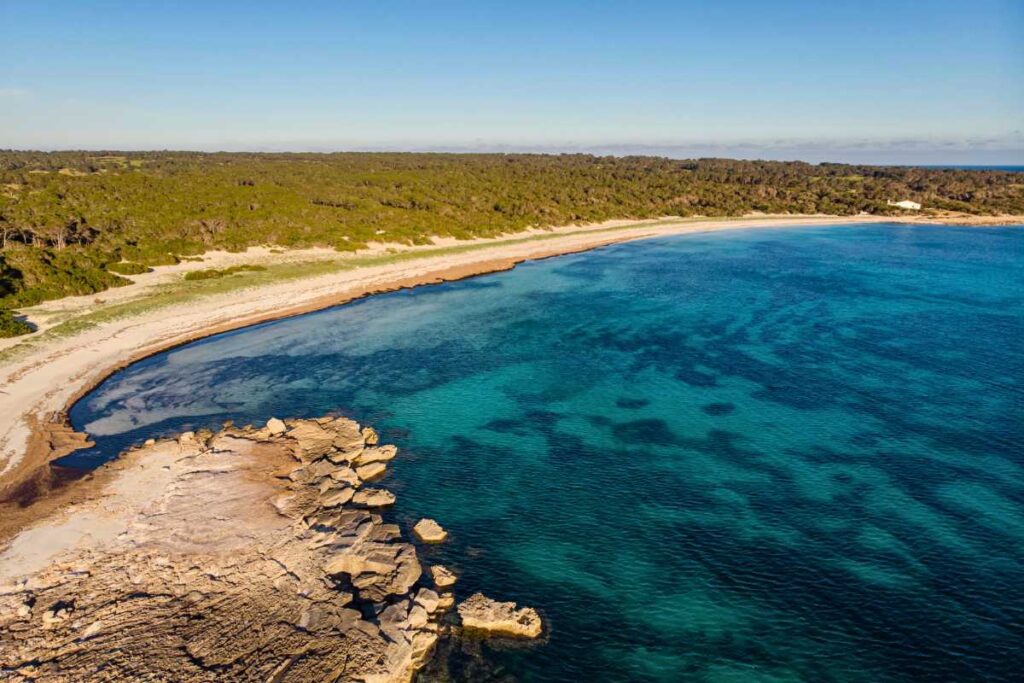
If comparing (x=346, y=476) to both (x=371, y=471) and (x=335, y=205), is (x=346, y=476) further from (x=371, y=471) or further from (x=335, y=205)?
(x=335, y=205)

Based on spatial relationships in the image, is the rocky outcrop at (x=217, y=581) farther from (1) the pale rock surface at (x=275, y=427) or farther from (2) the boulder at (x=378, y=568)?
(1) the pale rock surface at (x=275, y=427)

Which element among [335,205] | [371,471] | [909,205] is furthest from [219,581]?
[909,205]

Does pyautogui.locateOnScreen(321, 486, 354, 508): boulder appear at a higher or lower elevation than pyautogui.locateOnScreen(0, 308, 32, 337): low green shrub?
lower

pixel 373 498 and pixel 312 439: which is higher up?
pixel 312 439

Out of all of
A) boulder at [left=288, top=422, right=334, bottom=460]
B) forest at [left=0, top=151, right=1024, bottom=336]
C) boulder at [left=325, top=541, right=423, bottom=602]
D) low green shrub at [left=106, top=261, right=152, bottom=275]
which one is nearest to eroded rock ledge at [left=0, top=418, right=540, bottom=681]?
boulder at [left=325, top=541, right=423, bottom=602]

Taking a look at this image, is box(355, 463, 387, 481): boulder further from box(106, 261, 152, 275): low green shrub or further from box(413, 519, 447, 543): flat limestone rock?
box(106, 261, 152, 275): low green shrub

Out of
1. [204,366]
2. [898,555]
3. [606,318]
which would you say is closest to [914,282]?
[606,318]

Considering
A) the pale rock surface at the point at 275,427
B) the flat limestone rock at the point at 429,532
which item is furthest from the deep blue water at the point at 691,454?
the pale rock surface at the point at 275,427

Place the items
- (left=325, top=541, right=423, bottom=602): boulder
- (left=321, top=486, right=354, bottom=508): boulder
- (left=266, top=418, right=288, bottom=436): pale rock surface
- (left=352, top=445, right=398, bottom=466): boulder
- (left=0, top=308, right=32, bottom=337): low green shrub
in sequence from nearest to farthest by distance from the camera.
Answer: (left=325, top=541, right=423, bottom=602): boulder, (left=321, top=486, right=354, bottom=508): boulder, (left=352, top=445, right=398, bottom=466): boulder, (left=266, top=418, right=288, bottom=436): pale rock surface, (left=0, top=308, right=32, bottom=337): low green shrub
